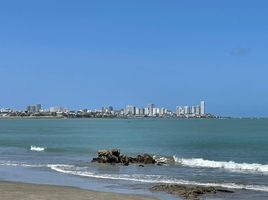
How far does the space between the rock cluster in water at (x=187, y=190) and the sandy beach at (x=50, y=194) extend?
95.7 inches

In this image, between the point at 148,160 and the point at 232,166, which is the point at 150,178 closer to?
the point at 148,160

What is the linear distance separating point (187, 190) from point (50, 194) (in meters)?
7.62

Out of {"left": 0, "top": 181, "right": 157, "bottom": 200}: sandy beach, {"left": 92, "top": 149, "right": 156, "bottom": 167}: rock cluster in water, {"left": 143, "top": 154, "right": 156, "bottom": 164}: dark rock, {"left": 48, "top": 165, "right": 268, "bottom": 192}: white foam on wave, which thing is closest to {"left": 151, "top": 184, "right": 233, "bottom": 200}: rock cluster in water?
{"left": 0, "top": 181, "right": 157, "bottom": 200}: sandy beach

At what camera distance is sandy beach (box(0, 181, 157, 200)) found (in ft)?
91.9

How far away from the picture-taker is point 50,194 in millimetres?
29219

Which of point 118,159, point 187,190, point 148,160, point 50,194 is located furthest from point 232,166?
point 50,194

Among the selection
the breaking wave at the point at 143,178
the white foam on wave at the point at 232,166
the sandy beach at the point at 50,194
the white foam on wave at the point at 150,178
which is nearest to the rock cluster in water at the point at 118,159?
the white foam on wave at the point at 232,166

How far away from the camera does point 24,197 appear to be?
1091 inches

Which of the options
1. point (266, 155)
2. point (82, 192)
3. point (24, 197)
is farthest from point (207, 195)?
point (266, 155)

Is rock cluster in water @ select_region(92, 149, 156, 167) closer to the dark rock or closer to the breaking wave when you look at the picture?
the dark rock

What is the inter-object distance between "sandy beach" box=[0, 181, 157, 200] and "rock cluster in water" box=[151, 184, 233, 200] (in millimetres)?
2432

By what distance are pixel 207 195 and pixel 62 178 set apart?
1229 cm

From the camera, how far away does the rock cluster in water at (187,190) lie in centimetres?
3030

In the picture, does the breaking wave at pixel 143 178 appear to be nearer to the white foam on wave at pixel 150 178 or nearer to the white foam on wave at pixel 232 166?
the white foam on wave at pixel 150 178
